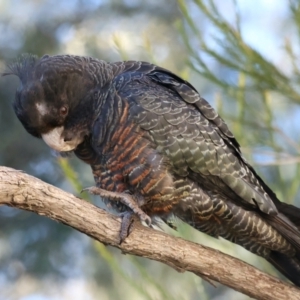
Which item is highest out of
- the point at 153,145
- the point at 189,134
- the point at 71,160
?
the point at 189,134

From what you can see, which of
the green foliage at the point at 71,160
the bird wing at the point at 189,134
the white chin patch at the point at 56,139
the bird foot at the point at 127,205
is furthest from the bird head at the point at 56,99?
the green foliage at the point at 71,160

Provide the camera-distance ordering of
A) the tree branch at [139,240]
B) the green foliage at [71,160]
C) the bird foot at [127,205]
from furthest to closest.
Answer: the green foliage at [71,160]
the bird foot at [127,205]
the tree branch at [139,240]

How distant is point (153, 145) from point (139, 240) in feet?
1.01

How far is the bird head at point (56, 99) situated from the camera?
1631 millimetres

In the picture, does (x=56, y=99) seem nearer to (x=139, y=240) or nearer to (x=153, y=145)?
(x=153, y=145)

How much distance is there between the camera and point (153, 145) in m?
1.59

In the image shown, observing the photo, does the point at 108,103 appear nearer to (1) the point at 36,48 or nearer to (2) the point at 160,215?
(2) the point at 160,215

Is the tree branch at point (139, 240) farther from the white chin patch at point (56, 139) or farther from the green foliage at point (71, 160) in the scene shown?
the green foliage at point (71, 160)

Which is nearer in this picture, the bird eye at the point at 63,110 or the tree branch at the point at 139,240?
the tree branch at the point at 139,240

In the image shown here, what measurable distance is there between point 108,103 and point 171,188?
1.18 ft

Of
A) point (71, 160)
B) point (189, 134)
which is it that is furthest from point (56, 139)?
point (71, 160)

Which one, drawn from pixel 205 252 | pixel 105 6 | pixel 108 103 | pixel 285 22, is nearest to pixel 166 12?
pixel 105 6

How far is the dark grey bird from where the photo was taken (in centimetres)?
159

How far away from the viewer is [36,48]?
9.53 ft
